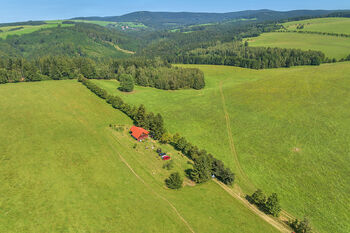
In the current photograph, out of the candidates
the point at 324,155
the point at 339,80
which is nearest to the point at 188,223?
the point at 324,155

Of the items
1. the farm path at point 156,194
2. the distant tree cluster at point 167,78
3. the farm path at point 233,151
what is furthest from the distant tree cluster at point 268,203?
the distant tree cluster at point 167,78

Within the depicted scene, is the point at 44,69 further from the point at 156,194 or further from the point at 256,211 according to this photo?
the point at 256,211

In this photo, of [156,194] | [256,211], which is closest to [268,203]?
[256,211]

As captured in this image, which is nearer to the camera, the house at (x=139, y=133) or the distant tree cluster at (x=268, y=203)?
the distant tree cluster at (x=268, y=203)

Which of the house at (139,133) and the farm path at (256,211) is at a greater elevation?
the house at (139,133)

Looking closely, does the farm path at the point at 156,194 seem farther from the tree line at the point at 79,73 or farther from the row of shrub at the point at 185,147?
the tree line at the point at 79,73

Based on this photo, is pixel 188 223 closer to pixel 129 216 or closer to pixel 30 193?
pixel 129 216
